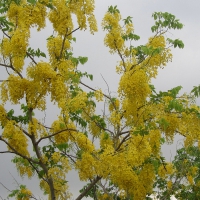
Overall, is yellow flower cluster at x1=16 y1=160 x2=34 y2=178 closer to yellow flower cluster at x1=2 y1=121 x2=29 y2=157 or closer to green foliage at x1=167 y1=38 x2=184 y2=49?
yellow flower cluster at x1=2 y1=121 x2=29 y2=157

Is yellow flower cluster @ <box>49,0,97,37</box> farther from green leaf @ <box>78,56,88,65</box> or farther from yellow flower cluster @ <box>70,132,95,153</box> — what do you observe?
yellow flower cluster @ <box>70,132,95,153</box>

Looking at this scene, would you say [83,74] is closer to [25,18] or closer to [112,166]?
[25,18]

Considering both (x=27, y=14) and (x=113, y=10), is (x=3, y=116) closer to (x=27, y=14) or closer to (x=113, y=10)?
(x=27, y=14)

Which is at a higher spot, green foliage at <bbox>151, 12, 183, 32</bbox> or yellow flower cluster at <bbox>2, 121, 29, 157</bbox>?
green foliage at <bbox>151, 12, 183, 32</bbox>

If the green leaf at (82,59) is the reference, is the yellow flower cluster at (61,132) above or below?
below

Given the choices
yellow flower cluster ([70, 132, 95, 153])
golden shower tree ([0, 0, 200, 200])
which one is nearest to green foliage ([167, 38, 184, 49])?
golden shower tree ([0, 0, 200, 200])

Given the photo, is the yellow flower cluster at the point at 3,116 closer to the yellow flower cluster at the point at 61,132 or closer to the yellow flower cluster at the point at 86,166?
the yellow flower cluster at the point at 61,132

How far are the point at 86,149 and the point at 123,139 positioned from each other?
26.7 inches

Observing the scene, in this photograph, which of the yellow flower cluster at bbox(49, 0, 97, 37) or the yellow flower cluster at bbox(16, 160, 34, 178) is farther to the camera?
the yellow flower cluster at bbox(16, 160, 34, 178)

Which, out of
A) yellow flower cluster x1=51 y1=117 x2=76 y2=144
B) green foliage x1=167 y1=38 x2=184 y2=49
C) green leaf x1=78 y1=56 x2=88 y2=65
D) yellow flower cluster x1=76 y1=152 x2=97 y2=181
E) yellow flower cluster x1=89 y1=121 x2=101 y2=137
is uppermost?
green foliage x1=167 y1=38 x2=184 y2=49

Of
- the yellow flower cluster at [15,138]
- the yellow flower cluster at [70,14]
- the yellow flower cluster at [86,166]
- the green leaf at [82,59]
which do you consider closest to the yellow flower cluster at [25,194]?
the yellow flower cluster at [15,138]

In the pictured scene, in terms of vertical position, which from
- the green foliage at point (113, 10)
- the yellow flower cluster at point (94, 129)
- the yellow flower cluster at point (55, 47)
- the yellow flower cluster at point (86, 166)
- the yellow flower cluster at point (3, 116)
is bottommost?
the yellow flower cluster at point (86, 166)

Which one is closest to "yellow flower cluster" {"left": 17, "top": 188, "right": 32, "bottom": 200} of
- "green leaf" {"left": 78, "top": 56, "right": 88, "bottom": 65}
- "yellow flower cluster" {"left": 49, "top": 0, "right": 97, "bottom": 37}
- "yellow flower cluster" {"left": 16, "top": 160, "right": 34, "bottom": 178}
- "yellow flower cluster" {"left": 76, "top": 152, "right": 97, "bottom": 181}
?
"yellow flower cluster" {"left": 16, "top": 160, "right": 34, "bottom": 178}

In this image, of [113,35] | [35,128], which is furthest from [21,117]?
[113,35]
